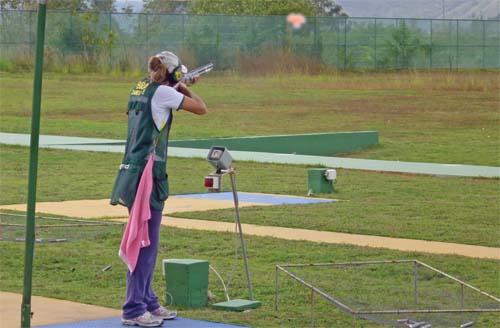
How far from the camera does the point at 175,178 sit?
20.1 meters

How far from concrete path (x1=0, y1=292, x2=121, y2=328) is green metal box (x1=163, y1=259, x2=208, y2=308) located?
490 mm

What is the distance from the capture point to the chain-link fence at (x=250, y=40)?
51.9 metres

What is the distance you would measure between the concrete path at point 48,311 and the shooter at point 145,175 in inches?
20.0

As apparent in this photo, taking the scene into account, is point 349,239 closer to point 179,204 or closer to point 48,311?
point 179,204

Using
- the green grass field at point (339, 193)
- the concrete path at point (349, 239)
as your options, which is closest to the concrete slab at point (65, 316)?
the concrete path at point (349, 239)

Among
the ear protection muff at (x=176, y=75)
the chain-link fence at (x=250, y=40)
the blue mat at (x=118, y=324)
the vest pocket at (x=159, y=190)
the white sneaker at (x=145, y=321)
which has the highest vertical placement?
the chain-link fence at (x=250, y=40)

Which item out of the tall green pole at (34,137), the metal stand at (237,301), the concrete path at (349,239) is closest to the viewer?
the tall green pole at (34,137)

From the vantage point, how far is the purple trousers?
9.09 metres

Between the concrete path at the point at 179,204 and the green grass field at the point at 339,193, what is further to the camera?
the concrete path at the point at 179,204

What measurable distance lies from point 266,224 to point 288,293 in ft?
14.3

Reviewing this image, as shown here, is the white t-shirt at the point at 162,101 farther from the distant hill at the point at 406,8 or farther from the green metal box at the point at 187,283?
the distant hill at the point at 406,8

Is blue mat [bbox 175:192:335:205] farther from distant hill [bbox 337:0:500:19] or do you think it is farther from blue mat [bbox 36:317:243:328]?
distant hill [bbox 337:0:500:19]

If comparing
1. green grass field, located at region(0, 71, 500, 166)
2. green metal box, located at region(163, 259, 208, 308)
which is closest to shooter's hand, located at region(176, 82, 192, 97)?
green metal box, located at region(163, 259, 208, 308)

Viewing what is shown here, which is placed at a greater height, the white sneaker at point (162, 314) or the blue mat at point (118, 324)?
the white sneaker at point (162, 314)
